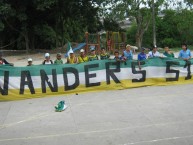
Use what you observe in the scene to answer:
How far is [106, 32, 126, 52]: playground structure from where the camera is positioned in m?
32.4

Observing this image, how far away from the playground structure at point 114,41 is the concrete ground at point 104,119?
Result: 20.7 metres

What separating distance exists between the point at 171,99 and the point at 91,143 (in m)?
4.26

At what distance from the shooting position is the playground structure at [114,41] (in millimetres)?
32375

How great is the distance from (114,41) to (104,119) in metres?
25.1

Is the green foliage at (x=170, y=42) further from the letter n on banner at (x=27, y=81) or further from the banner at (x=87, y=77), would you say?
the letter n on banner at (x=27, y=81)

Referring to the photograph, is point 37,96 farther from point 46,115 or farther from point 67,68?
point 46,115

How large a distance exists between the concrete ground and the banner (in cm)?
47

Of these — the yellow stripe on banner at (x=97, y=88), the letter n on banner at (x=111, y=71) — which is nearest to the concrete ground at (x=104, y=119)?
the yellow stripe on banner at (x=97, y=88)

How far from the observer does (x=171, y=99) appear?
1045 centimetres

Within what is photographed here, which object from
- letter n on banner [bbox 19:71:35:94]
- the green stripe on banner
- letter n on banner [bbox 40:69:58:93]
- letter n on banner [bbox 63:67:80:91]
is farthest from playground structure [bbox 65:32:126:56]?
letter n on banner [bbox 19:71:35:94]

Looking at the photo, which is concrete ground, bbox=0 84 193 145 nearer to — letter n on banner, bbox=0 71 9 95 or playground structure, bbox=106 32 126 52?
letter n on banner, bbox=0 71 9 95

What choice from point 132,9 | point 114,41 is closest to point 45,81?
point 114,41

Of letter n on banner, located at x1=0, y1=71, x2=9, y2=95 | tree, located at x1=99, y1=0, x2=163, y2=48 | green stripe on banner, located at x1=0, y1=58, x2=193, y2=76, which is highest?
tree, located at x1=99, y1=0, x2=163, y2=48

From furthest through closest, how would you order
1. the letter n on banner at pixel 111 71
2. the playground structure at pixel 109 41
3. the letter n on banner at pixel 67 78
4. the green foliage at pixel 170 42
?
the green foliage at pixel 170 42 → the playground structure at pixel 109 41 → the letter n on banner at pixel 111 71 → the letter n on banner at pixel 67 78
